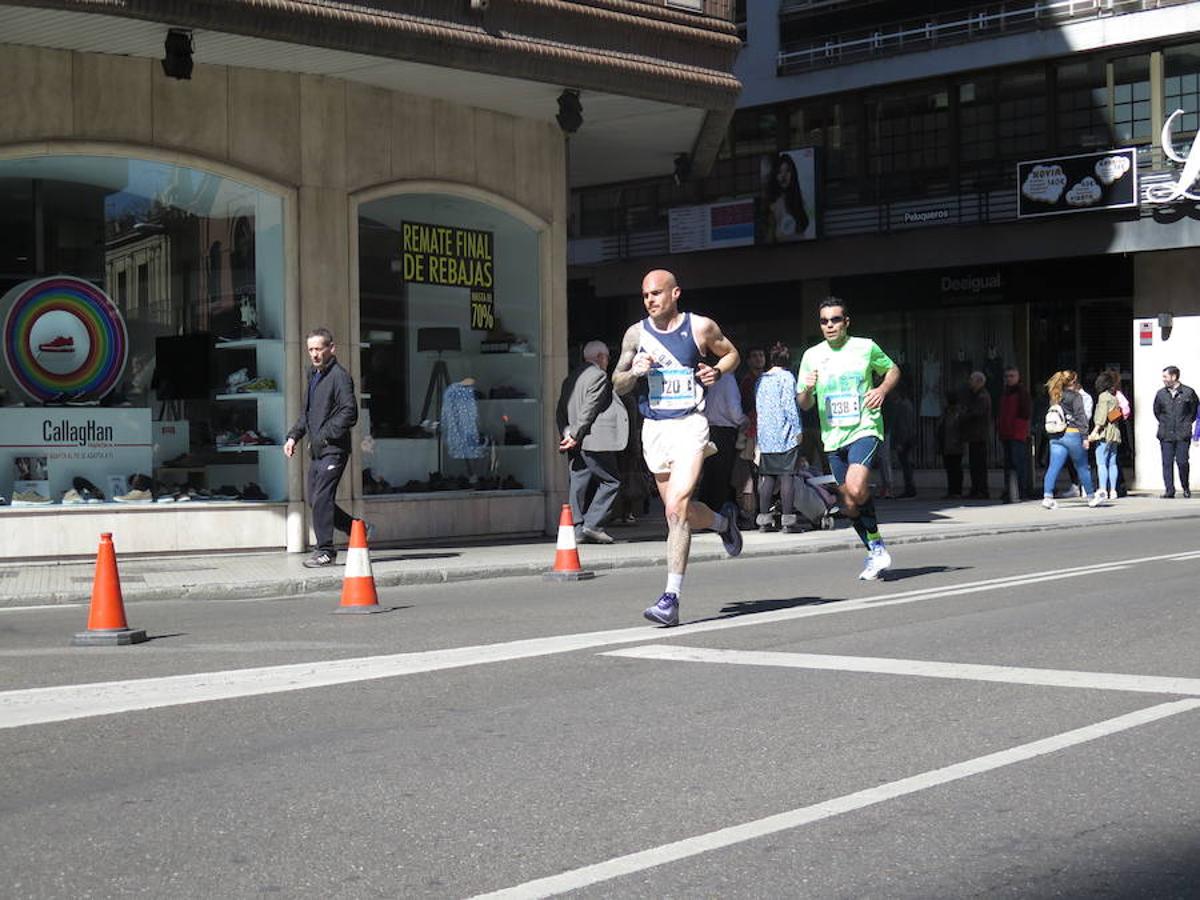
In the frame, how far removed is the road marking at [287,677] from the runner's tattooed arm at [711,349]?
56.1 inches

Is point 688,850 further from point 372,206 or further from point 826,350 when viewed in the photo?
point 372,206

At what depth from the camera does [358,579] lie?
11.6m

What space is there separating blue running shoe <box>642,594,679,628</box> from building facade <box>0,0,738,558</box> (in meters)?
7.23

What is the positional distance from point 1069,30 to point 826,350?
2118 cm

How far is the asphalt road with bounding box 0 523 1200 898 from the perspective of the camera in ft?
15.5

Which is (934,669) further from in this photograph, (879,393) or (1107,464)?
(1107,464)

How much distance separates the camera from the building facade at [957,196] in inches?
1211

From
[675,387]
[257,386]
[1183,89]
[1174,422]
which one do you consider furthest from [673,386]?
[1183,89]

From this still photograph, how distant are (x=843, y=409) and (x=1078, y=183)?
65.6 feet

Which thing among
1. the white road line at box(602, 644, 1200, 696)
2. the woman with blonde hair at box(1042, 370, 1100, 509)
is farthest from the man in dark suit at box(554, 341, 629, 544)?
the white road line at box(602, 644, 1200, 696)

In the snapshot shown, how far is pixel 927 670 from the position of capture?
8.02 metres

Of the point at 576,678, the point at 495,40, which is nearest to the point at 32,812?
the point at 576,678

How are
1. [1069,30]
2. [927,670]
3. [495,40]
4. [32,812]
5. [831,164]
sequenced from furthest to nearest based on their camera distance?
[831,164], [1069,30], [495,40], [927,670], [32,812]

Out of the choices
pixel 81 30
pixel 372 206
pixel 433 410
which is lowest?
pixel 433 410
